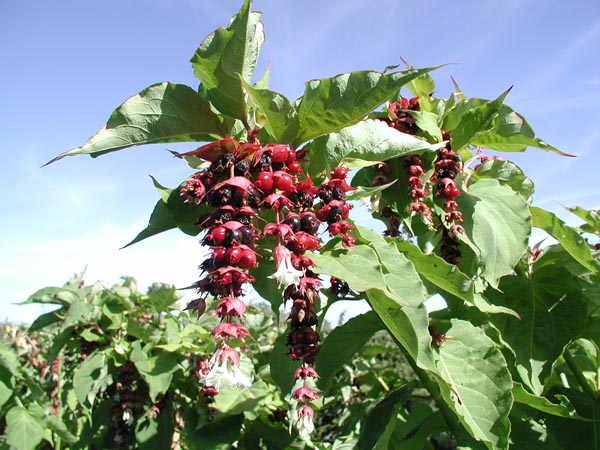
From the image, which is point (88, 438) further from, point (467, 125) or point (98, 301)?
point (467, 125)

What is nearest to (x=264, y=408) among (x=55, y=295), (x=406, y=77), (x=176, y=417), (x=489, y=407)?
(x=176, y=417)

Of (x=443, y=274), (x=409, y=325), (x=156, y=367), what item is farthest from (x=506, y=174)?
(x=156, y=367)

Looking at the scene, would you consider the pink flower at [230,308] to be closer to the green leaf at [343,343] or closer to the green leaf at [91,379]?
the green leaf at [343,343]

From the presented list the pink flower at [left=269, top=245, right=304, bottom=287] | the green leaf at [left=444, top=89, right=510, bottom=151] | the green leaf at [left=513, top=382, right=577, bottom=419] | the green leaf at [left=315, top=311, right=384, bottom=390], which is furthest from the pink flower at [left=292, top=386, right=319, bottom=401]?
the green leaf at [left=444, top=89, right=510, bottom=151]

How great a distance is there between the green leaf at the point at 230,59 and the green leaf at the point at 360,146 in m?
0.31

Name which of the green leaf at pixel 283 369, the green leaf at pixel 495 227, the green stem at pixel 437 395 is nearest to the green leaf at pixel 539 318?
the green stem at pixel 437 395

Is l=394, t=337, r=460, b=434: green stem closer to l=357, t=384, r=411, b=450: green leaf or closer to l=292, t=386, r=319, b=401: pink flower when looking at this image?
l=357, t=384, r=411, b=450: green leaf

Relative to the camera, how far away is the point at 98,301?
4.79 metres

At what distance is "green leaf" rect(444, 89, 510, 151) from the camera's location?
6.54 ft

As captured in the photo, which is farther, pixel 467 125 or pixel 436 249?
pixel 436 249

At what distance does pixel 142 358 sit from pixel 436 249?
2.62 metres

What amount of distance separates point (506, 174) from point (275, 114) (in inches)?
53.1

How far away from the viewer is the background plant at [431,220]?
1573 mm

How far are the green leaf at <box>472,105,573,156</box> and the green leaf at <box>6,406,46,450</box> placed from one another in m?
4.72
